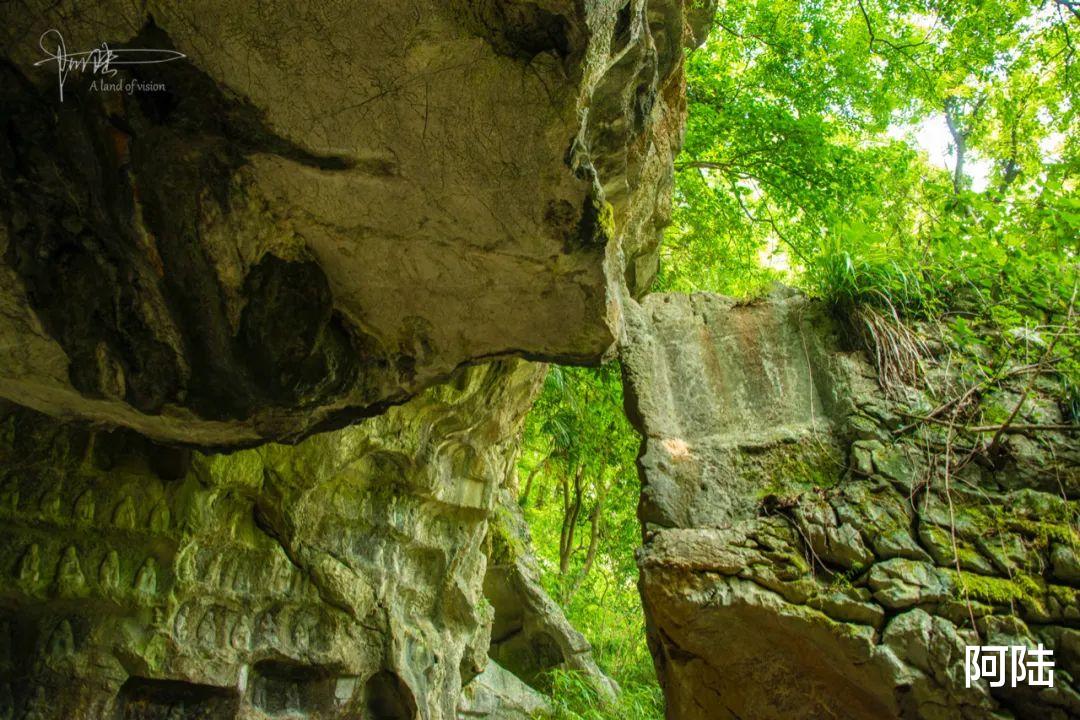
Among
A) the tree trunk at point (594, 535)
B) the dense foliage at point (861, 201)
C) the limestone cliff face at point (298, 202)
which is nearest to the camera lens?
the limestone cliff face at point (298, 202)

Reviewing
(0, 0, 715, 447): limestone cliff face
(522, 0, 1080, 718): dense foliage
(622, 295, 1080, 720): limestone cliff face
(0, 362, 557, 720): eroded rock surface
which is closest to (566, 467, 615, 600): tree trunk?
(522, 0, 1080, 718): dense foliage

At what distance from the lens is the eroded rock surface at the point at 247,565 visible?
3.62 meters

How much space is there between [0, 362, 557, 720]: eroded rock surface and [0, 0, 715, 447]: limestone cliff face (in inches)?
28.1

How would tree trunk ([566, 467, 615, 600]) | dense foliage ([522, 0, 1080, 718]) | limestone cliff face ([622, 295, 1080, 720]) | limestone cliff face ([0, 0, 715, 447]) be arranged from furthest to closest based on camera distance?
tree trunk ([566, 467, 615, 600]) → dense foliage ([522, 0, 1080, 718]) → limestone cliff face ([622, 295, 1080, 720]) → limestone cliff face ([0, 0, 715, 447])

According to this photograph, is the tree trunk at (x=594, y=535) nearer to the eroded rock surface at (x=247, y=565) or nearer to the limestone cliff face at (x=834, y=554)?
the eroded rock surface at (x=247, y=565)

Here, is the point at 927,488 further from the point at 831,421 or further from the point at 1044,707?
the point at 1044,707

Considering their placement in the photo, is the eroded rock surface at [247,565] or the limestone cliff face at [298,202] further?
the eroded rock surface at [247,565]

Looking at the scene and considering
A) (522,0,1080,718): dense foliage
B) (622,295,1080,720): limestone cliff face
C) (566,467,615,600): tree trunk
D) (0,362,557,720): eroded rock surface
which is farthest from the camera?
(566,467,615,600): tree trunk

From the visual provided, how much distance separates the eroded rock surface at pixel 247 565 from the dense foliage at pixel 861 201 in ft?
8.25

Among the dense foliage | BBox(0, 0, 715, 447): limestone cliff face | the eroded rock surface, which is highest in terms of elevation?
the dense foliage

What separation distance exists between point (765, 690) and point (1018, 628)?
46.1 inches
